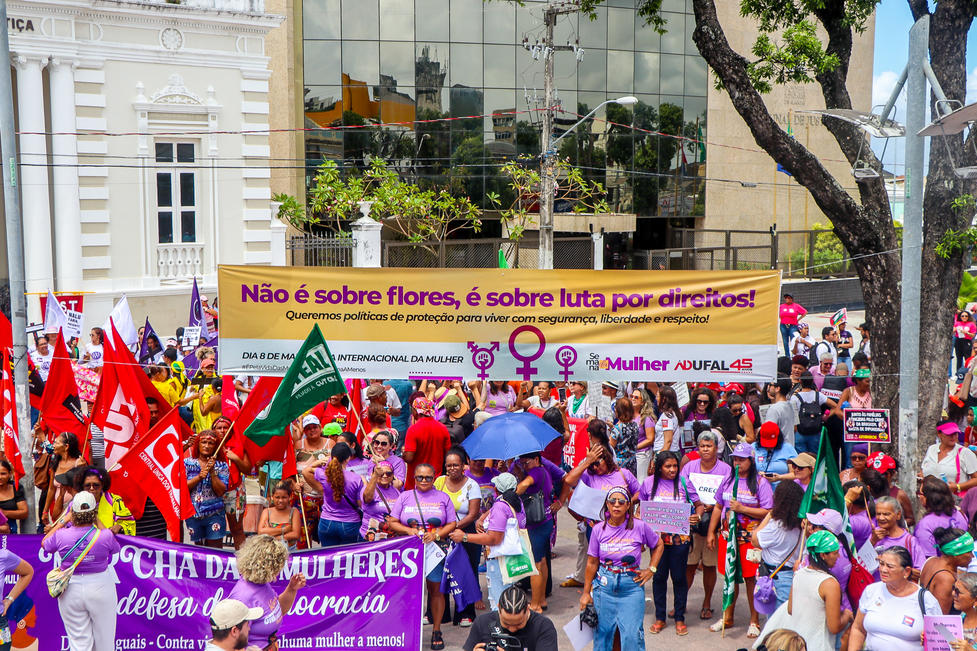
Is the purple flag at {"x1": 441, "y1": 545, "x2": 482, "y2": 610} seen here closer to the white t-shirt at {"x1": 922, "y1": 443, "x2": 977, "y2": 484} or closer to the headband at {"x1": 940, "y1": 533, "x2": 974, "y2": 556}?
the headband at {"x1": 940, "y1": 533, "x2": 974, "y2": 556}

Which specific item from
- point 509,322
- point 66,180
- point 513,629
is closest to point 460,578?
point 509,322

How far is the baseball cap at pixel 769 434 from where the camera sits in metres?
9.37

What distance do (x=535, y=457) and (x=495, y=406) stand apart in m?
3.92

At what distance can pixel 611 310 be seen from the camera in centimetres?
977

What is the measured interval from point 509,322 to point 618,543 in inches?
115

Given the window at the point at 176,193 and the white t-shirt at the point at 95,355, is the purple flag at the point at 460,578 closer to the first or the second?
the white t-shirt at the point at 95,355

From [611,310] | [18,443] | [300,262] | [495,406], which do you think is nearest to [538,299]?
[611,310]

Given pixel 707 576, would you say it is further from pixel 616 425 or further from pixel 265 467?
pixel 265 467

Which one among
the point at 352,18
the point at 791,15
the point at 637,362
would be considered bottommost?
the point at 637,362

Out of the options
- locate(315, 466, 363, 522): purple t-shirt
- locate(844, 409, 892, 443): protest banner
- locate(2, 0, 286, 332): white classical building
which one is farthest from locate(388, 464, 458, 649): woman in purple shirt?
locate(2, 0, 286, 332): white classical building

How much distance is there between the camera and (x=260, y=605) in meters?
6.36

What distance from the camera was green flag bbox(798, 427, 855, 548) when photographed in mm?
7457

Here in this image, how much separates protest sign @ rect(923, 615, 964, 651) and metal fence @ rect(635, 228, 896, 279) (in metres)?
27.5

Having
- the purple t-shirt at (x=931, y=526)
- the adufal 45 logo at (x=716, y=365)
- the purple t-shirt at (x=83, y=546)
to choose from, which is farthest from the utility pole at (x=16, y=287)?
the purple t-shirt at (x=931, y=526)
